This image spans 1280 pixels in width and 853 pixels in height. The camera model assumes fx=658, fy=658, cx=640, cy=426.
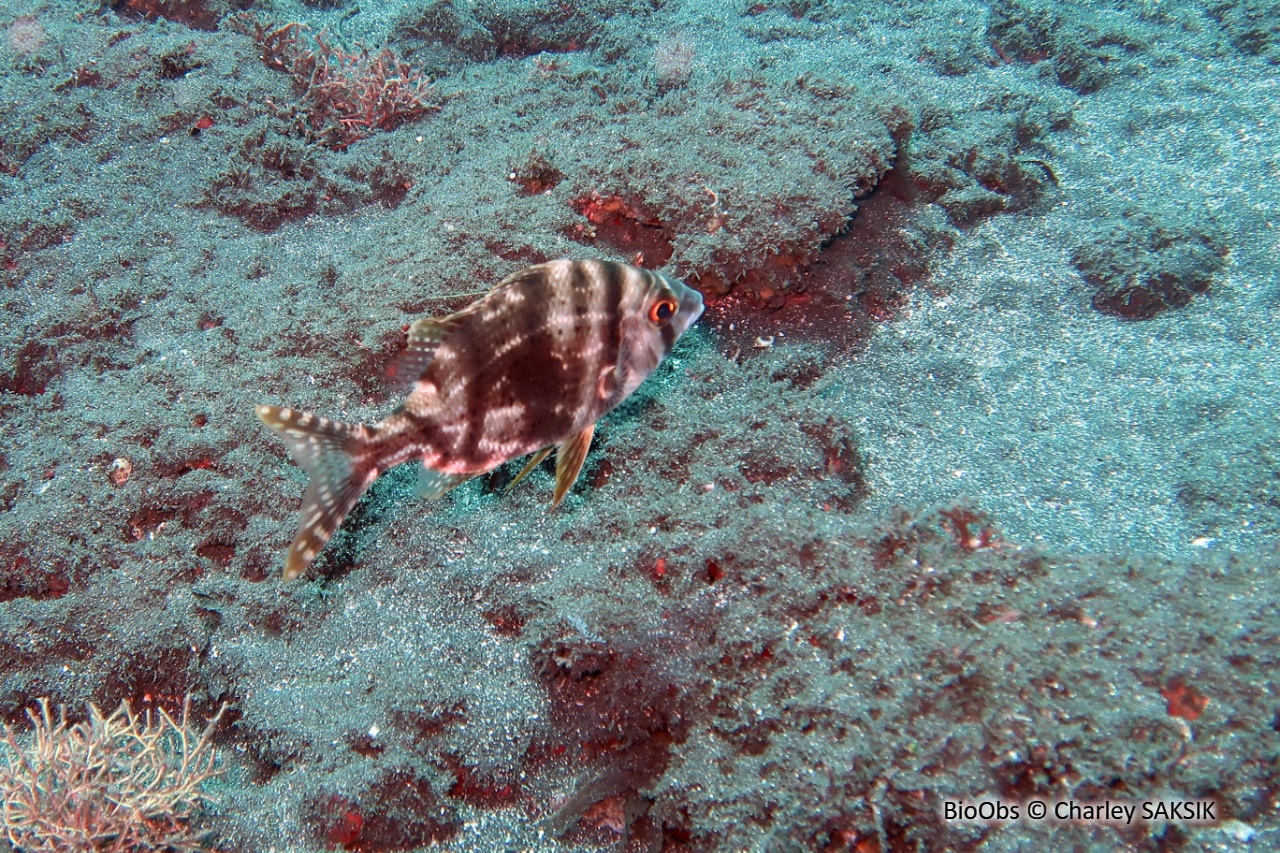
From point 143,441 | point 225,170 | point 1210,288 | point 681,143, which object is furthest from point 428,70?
point 1210,288

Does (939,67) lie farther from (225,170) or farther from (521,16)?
(225,170)

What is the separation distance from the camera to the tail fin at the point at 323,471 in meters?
2.46

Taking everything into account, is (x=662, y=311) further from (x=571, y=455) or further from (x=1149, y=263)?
(x=1149, y=263)

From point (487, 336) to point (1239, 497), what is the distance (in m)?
3.89

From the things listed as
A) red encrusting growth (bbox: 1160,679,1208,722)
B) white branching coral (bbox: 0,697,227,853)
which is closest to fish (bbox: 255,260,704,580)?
white branching coral (bbox: 0,697,227,853)

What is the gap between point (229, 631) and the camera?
134 inches

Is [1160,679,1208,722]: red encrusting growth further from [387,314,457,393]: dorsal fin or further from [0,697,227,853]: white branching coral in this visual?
[0,697,227,853]: white branching coral

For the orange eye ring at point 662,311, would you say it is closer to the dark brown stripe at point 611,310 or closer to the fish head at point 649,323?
the fish head at point 649,323

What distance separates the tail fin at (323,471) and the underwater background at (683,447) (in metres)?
1.02

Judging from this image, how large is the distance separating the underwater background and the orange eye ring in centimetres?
98

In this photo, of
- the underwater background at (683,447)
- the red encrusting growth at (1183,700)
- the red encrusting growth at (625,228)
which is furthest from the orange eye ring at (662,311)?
the red encrusting growth at (1183,700)

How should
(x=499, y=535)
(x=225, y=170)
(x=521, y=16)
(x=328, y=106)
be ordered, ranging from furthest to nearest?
(x=521, y=16) < (x=328, y=106) < (x=225, y=170) < (x=499, y=535)

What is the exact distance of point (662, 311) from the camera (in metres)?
2.73

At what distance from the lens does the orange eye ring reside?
8.84 feet
